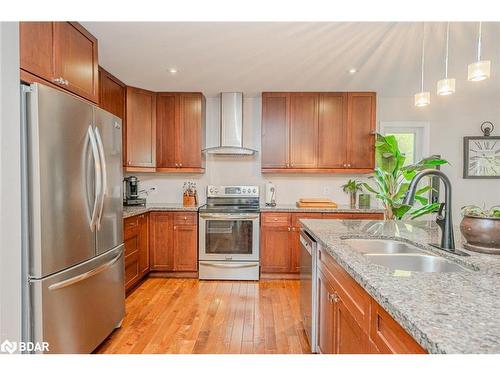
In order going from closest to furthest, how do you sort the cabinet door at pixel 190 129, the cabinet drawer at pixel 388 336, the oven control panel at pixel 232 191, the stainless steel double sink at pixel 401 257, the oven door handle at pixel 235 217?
the cabinet drawer at pixel 388 336 < the stainless steel double sink at pixel 401 257 < the oven door handle at pixel 235 217 < the cabinet door at pixel 190 129 < the oven control panel at pixel 232 191

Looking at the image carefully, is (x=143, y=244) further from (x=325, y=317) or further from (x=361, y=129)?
(x=361, y=129)

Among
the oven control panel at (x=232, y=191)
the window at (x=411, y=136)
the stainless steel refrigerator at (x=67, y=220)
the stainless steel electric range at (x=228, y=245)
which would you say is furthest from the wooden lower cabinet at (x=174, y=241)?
the window at (x=411, y=136)

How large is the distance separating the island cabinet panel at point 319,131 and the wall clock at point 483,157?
5.19 ft

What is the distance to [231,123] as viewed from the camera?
3709 millimetres

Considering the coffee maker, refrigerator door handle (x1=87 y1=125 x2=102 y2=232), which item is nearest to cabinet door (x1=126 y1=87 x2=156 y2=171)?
the coffee maker

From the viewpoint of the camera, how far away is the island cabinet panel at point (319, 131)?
3.61 meters

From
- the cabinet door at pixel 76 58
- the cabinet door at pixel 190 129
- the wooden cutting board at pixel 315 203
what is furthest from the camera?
the cabinet door at pixel 190 129

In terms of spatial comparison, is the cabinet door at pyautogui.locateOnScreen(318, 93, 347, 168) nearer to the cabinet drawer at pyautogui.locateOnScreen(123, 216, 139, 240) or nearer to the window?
the window

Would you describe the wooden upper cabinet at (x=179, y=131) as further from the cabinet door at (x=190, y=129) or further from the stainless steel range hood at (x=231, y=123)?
the stainless steel range hood at (x=231, y=123)

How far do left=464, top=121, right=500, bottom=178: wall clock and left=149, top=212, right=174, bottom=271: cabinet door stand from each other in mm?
4188

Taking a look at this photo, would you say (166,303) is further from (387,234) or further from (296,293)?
(387,234)
